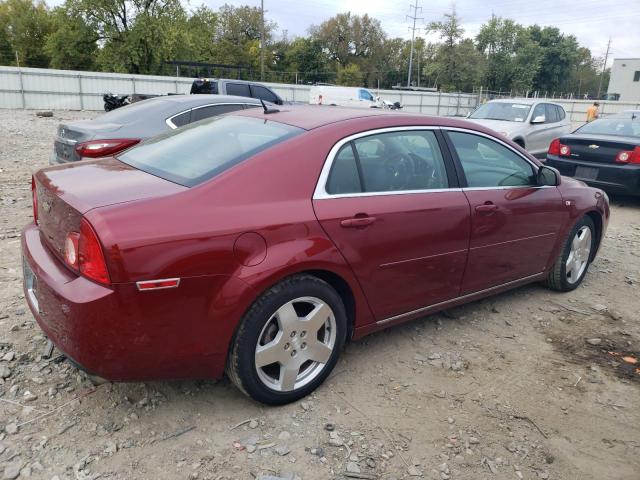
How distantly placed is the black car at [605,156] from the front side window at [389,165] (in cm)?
597

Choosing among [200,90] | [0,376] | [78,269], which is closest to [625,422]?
[78,269]

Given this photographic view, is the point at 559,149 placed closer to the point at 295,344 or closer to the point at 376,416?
the point at 376,416

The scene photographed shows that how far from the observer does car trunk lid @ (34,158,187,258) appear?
2.52 meters

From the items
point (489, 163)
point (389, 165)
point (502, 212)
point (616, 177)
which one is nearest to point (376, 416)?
point (389, 165)

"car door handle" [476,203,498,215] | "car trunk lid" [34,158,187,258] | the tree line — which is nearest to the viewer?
"car trunk lid" [34,158,187,258]

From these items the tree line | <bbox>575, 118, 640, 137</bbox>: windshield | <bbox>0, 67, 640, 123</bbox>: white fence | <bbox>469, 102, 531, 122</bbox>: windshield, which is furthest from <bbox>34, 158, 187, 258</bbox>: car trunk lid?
the tree line

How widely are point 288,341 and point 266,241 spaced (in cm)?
59

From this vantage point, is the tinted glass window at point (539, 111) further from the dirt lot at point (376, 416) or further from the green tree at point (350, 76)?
the green tree at point (350, 76)

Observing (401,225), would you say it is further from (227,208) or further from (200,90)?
(200,90)

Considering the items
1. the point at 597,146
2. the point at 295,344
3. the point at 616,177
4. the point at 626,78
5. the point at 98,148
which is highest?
the point at 626,78

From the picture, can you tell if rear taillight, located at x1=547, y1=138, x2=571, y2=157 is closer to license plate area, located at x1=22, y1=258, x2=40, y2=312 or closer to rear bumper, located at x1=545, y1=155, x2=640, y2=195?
rear bumper, located at x1=545, y1=155, x2=640, y2=195

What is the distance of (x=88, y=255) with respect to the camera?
2.36 meters

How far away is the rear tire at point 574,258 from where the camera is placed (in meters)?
4.71

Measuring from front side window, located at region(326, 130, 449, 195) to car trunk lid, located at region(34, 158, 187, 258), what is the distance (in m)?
0.95
